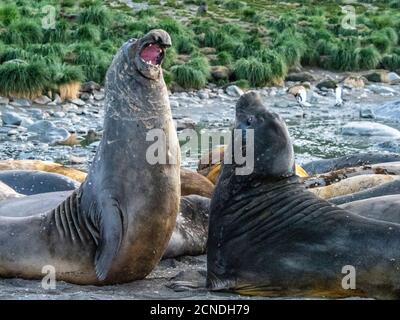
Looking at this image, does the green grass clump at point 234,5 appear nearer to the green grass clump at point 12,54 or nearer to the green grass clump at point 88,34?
the green grass clump at point 88,34

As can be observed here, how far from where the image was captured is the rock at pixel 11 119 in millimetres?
17766

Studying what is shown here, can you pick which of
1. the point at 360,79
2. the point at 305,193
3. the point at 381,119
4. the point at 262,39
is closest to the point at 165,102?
the point at 305,193

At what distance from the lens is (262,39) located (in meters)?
29.5

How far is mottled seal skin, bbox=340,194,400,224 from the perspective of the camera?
7121mm

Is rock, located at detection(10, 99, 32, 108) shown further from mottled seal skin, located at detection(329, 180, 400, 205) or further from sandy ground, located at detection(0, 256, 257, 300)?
sandy ground, located at detection(0, 256, 257, 300)

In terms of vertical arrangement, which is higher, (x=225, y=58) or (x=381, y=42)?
(x=225, y=58)

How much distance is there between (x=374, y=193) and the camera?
27.4 ft

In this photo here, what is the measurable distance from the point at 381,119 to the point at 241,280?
1407cm

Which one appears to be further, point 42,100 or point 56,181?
point 42,100

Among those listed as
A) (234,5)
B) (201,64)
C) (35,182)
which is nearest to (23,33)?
(201,64)

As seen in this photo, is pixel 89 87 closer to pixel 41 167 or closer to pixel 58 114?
pixel 58 114

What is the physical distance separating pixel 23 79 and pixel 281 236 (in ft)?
46.2

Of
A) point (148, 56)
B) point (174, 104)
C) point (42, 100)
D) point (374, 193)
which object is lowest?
point (174, 104)

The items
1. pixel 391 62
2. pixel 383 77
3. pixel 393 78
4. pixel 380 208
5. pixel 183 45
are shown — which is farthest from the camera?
pixel 391 62
